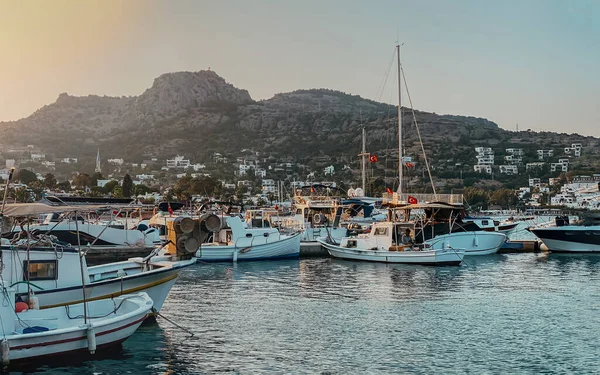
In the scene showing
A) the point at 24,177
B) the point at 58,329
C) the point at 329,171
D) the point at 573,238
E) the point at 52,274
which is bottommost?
the point at 573,238

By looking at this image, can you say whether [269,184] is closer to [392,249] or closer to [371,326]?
[392,249]

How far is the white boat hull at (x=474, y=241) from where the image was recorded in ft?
153

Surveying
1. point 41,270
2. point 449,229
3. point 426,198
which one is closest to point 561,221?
point 449,229

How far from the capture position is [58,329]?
16.2m

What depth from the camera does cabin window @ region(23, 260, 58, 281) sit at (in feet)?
62.2

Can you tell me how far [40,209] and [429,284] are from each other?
2080 cm

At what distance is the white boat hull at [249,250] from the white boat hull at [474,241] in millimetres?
10224

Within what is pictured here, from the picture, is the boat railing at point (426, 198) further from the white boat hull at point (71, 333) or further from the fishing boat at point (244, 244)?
the white boat hull at point (71, 333)

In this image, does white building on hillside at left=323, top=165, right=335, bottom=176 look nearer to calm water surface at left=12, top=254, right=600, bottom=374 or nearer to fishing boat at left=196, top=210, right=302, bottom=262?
fishing boat at left=196, top=210, right=302, bottom=262

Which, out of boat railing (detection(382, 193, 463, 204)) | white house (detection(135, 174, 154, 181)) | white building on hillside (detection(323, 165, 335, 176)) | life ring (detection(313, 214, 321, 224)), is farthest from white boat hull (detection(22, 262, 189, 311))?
white house (detection(135, 174, 154, 181))

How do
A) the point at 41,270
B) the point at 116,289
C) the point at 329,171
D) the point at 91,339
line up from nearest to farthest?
the point at 91,339
the point at 41,270
the point at 116,289
the point at 329,171

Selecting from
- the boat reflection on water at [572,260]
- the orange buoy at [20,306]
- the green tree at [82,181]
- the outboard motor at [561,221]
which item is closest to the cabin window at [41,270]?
the orange buoy at [20,306]

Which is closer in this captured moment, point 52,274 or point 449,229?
point 52,274

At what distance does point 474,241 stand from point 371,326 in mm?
27803
